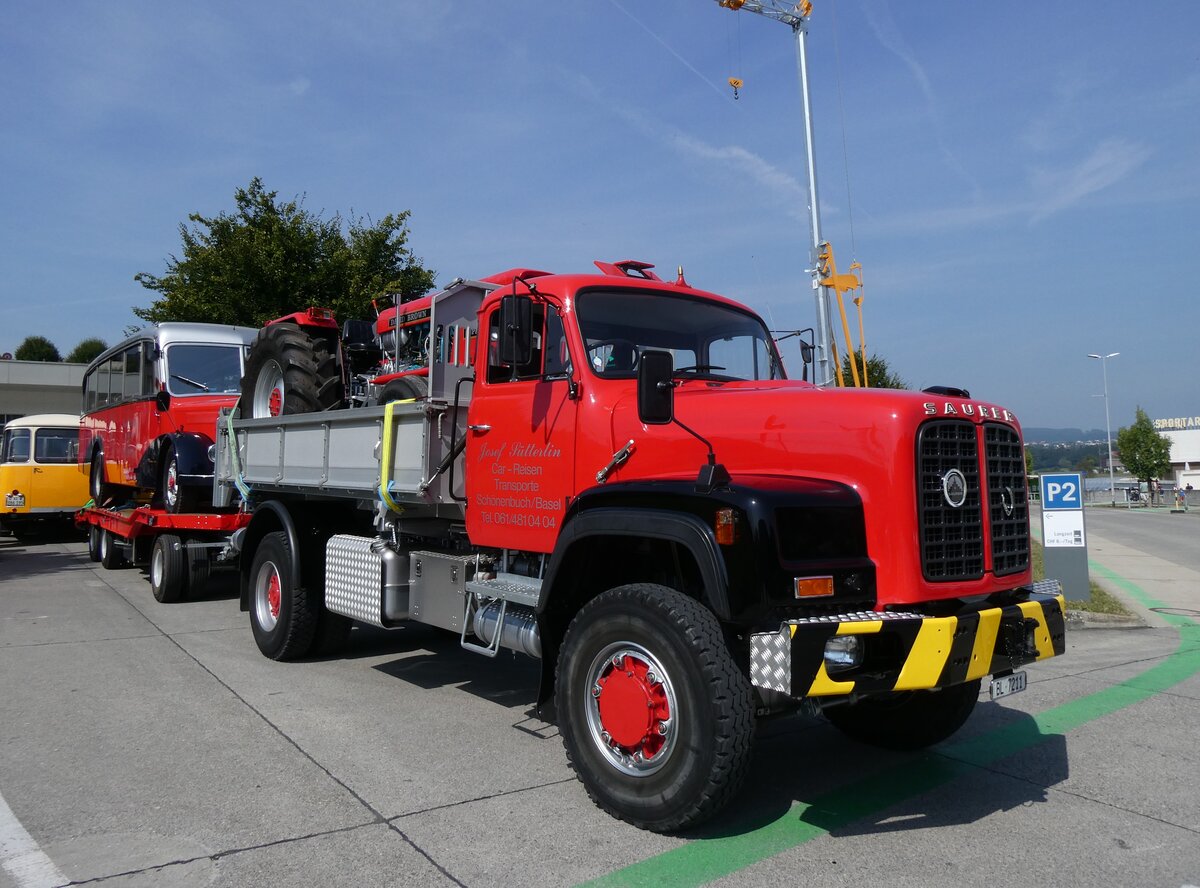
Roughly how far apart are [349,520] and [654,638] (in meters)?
4.17

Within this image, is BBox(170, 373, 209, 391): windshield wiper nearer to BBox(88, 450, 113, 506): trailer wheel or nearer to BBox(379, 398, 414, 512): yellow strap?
BBox(88, 450, 113, 506): trailer wheel

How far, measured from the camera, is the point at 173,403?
1107 cm

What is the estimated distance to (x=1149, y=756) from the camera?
5000mm

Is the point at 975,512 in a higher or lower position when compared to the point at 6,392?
lower

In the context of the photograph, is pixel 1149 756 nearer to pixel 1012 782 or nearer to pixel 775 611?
pixel 1012 782

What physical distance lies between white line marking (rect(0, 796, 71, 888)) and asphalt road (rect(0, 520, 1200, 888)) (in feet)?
0.04

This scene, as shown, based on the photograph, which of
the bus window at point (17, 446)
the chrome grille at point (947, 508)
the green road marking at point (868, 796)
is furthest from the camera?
the bus window at point (17, 446)

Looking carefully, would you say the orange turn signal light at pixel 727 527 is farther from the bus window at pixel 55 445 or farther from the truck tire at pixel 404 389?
the bus window at pixel 55 445

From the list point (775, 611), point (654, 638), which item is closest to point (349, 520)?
point (654, 638)

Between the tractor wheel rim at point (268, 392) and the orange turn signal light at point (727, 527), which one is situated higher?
the tractor wheel rim at point (268, 392)

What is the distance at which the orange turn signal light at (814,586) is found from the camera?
353 centimetres

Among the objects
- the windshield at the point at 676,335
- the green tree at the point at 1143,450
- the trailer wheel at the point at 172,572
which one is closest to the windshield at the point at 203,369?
the trailer wheel at the point at 172,572

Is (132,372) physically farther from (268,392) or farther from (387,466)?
(387,466)

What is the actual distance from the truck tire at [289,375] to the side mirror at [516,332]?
407cm
